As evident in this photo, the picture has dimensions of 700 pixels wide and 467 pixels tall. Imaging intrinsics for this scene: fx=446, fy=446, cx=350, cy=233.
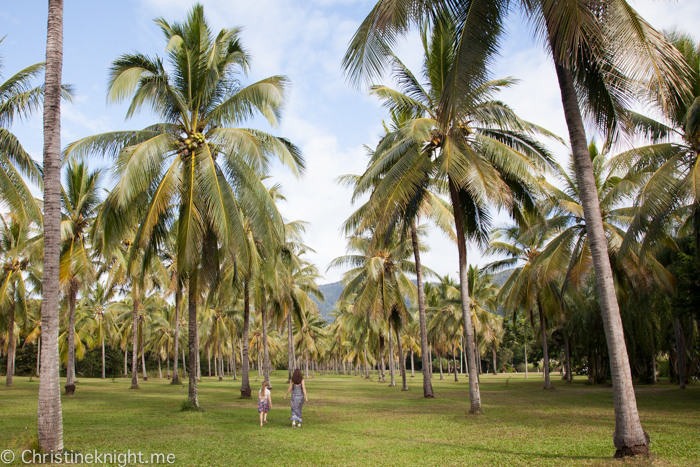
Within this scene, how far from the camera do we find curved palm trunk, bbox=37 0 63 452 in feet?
24.2

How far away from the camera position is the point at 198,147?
14.3 metres

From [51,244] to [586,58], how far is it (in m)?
10.4

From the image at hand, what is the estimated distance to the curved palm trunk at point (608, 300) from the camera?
703cm

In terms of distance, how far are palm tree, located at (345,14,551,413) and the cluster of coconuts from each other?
5481 mm

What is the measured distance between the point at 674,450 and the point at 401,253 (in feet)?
60.7

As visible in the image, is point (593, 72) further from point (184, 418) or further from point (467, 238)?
point (184, 418)

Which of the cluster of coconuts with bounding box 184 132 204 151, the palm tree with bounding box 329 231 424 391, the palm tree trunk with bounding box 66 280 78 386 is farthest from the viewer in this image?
the palm tree with bounding box 329 231 424 391

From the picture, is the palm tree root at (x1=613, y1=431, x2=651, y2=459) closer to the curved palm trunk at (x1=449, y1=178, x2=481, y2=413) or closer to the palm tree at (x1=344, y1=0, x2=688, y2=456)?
the palm tree at (x1=344, y1=0, x2=688, y2=456)

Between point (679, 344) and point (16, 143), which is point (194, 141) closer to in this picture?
point (16, 143)

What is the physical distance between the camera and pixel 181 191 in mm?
13984

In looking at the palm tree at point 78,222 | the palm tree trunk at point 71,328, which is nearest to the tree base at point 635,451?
the palm tree at point 78,222

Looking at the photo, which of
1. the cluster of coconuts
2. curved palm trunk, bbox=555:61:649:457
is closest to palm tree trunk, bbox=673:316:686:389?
curved palm trunk, bbox=555:61:649:457

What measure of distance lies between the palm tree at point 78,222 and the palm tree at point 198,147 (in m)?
6.44

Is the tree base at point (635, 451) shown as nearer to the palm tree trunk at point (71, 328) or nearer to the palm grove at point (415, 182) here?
the palm grove at point (415, 182)
